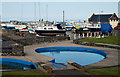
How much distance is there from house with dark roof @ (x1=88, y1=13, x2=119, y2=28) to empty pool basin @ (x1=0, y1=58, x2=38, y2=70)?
201ft

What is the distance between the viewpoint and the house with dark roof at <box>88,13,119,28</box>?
255 ft

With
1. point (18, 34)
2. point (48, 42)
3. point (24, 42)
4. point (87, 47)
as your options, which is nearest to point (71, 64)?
point (87, 47)

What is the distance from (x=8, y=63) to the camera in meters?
23.0

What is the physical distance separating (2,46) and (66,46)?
39.9ft

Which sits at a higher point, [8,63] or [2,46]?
[2,46]

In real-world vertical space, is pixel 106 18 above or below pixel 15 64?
above

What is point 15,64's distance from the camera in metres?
22.6

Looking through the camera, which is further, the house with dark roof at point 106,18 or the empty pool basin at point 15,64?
the house with dark roof at point 106,18

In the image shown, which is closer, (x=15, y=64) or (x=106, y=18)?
(x=15, y=64)

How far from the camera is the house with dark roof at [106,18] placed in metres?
77.8

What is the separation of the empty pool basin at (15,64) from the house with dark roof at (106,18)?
6117 centimetres

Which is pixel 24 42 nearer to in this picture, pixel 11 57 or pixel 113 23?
pixel 11 57

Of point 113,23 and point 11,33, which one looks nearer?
point 11,33

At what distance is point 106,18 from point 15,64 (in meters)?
69.8
